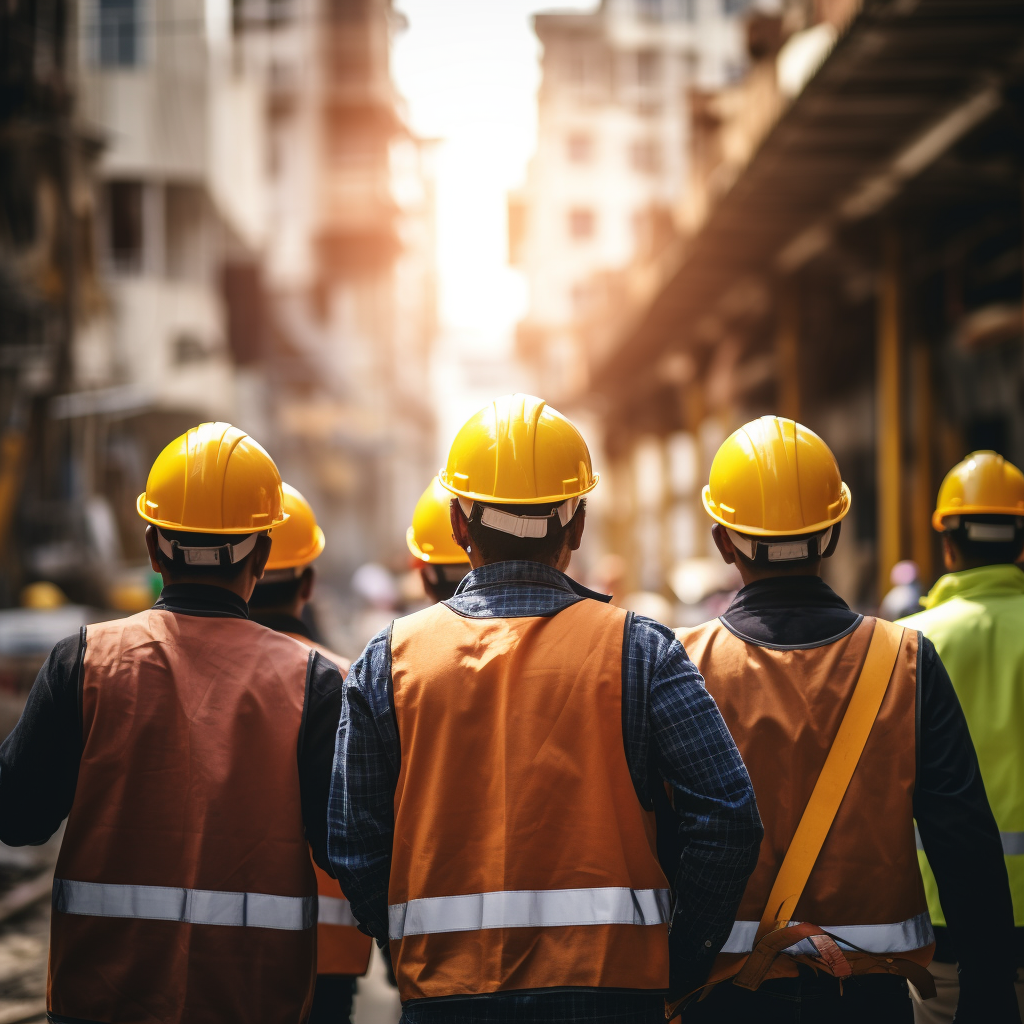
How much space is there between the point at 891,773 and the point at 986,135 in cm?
802

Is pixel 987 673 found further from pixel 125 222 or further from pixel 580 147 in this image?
pixel 580 147

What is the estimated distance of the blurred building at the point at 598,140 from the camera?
55.0 m

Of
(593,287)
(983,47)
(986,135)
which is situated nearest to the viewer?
(983,47)

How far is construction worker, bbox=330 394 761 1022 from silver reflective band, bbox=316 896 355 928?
79 cm

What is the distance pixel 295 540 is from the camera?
3.38 metres

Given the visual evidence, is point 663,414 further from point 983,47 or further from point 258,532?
point 258,532

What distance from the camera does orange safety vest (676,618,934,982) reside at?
2268 millimetres

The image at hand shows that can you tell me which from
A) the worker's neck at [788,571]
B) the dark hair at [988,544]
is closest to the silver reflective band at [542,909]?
the worker's neck at [788,571]

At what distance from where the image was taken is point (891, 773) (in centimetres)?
229

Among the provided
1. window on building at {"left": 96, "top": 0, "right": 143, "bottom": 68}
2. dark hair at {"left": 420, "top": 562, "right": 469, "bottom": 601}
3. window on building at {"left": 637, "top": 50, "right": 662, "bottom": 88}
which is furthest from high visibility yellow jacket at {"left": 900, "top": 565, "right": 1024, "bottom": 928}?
window on building at {"left": 637, "top": 50, "right": 662, "bottom": 88}

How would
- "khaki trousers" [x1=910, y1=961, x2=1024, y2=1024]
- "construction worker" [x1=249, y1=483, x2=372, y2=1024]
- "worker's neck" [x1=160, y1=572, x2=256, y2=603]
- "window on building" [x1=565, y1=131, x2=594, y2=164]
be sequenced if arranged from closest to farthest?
"worker's neck" [x1=160, y1=572, x2=256, y2=603] → "construction worker" [x1=249, y1=483, x2=372, y2=1024] → "khaki trousers" [x1=910, y1=961, x2=1024, y2=1024] → "window on building" [x1=565, y1=131, x2=594, y2=164]

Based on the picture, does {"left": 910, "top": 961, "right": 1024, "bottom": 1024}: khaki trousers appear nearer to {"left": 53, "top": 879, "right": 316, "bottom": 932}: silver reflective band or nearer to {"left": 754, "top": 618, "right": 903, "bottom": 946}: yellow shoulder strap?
{"left": 754, "top": 618, "right": 903, "bottom": 946}: yellow shoulder strap

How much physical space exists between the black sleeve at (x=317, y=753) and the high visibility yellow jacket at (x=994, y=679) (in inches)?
62.2

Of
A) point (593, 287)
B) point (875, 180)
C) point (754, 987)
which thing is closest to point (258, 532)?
point (754, 987)
